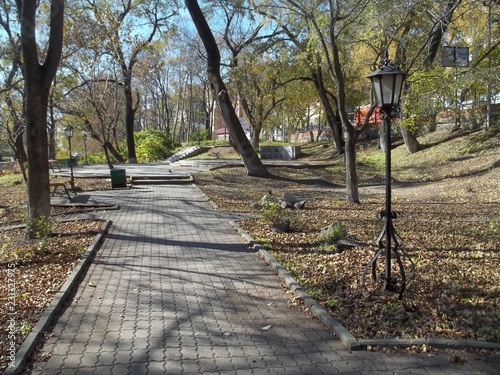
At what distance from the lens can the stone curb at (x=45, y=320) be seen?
363cm

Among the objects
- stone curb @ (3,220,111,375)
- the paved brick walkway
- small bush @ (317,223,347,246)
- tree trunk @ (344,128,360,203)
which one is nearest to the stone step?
tree trunk @ (344,128,360,203)

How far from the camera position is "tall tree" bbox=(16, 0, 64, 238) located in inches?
328

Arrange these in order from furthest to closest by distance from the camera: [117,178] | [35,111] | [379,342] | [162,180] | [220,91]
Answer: [162,180]
[220,91]
[117,178]
[35,111]
[379,342]

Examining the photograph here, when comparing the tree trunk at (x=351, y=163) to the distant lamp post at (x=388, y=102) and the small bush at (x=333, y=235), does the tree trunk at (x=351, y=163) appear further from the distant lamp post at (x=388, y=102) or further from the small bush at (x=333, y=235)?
the distant lamp post at (x=388, y=102)

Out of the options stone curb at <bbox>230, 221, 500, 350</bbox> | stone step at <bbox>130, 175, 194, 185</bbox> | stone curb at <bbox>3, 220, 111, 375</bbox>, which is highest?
stone step at <bbox>130, 175, 194, 185</bbox>

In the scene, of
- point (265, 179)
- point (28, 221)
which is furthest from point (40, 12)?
point (28, 221)

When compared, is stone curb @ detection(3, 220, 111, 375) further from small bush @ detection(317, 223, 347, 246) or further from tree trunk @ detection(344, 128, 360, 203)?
tree trunk @ detection(344, 128, 360, 203)

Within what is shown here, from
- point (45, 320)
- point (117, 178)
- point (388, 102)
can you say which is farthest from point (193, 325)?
point (117, 178)

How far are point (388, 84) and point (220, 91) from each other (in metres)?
15.2

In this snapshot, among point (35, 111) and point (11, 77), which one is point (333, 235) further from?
point (11, 77)

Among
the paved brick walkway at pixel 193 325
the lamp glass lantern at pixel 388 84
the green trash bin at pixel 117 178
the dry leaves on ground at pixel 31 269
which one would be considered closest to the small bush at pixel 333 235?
the paved brick walkway at pixel 193 325

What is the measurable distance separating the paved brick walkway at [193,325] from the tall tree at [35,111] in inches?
69.2

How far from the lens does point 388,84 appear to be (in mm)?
4883

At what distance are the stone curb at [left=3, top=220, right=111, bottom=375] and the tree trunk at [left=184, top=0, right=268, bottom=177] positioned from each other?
13370mm
